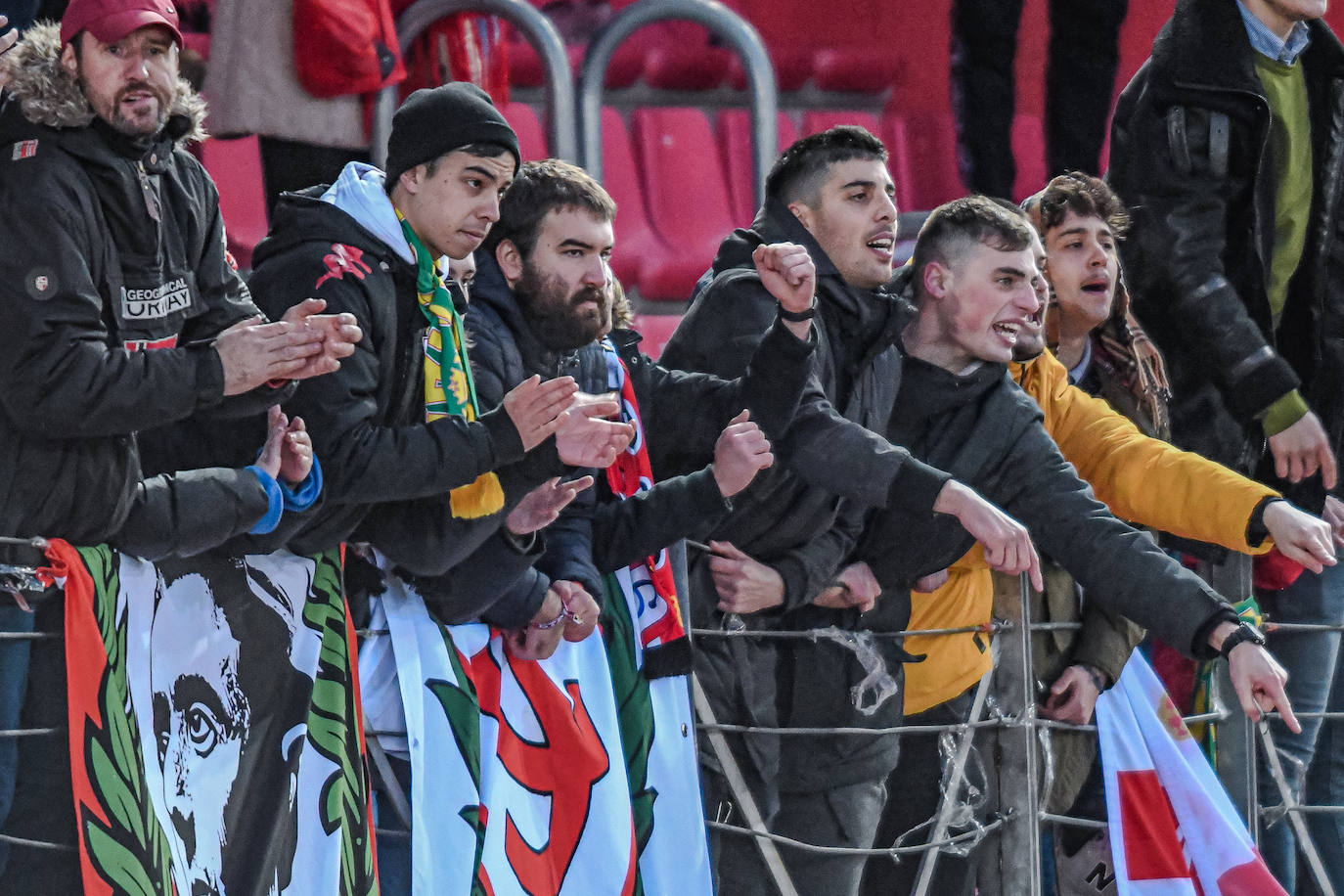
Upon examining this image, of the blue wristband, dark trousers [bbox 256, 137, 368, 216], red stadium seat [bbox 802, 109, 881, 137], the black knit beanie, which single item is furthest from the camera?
red stadium seat [bbox 802, 109, 881, 137]

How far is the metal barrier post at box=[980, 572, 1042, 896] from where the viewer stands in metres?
4.33

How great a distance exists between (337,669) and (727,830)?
0.98m

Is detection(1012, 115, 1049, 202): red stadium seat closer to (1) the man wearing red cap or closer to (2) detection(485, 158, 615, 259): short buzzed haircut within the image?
(2) detection(485, 158, 615, 259): short buzzed haircut

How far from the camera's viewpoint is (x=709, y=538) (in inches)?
166

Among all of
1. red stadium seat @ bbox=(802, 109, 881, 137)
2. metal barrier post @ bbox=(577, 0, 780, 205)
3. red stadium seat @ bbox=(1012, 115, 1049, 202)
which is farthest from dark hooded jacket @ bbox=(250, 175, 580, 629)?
red stadium seat @ bbox=(1012, 115, 1049, 202)

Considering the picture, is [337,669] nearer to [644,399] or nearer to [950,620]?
[644,399]

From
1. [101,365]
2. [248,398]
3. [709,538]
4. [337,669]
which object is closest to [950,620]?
[709,538]

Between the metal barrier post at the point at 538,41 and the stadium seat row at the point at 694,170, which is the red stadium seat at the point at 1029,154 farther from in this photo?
the metal barrier post at the point at 538,41

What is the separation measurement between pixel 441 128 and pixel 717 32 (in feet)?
9.87

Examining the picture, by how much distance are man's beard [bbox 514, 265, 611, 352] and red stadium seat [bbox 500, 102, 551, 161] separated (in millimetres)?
3274

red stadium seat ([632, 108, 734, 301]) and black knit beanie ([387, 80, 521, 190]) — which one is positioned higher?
black knit beanie ([387, 80, 521, 190])

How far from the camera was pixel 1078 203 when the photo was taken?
5.07 m

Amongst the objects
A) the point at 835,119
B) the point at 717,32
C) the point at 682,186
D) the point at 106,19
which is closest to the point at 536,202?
the point at 106,19

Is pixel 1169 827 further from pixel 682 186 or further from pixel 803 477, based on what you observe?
pixel 682 186
